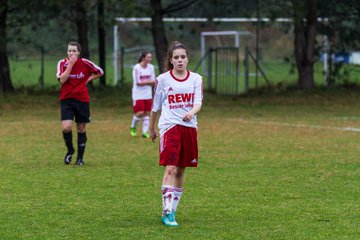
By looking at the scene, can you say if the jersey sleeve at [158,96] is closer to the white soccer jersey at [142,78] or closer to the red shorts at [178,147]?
the red shorts at [178,147]

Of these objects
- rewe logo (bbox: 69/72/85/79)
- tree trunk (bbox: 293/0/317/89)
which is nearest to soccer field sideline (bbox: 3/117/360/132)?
tree trunk (bbox: 293/0/317/89)

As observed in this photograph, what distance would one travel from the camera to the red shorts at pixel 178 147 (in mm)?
9125

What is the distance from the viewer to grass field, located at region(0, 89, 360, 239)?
8.80 m

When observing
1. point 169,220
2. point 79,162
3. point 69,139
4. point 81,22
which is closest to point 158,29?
point 81,22

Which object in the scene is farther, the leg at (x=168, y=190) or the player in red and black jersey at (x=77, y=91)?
the player in red and black jersey at (x=77, y=91)

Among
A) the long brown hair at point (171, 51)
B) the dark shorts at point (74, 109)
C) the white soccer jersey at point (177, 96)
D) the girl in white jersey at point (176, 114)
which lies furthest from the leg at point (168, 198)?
the dark shorts at point (74, 109)

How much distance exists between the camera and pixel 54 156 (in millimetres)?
16156

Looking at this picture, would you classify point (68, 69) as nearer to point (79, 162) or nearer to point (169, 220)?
point (79, 162)

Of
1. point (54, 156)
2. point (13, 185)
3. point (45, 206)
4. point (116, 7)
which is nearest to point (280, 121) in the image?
point (116, 7)

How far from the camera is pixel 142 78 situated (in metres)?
20.4

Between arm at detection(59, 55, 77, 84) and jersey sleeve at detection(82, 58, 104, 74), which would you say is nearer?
arm at detection(59, 55, 77, 84)

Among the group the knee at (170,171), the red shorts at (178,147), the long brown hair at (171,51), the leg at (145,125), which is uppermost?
the long brown hair at (171,51)

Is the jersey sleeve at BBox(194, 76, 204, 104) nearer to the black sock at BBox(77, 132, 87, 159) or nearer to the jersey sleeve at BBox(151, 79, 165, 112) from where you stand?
the jersey sleeve at BBox(151, 79, 165, 112)

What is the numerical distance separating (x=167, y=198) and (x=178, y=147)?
1.72 feet
